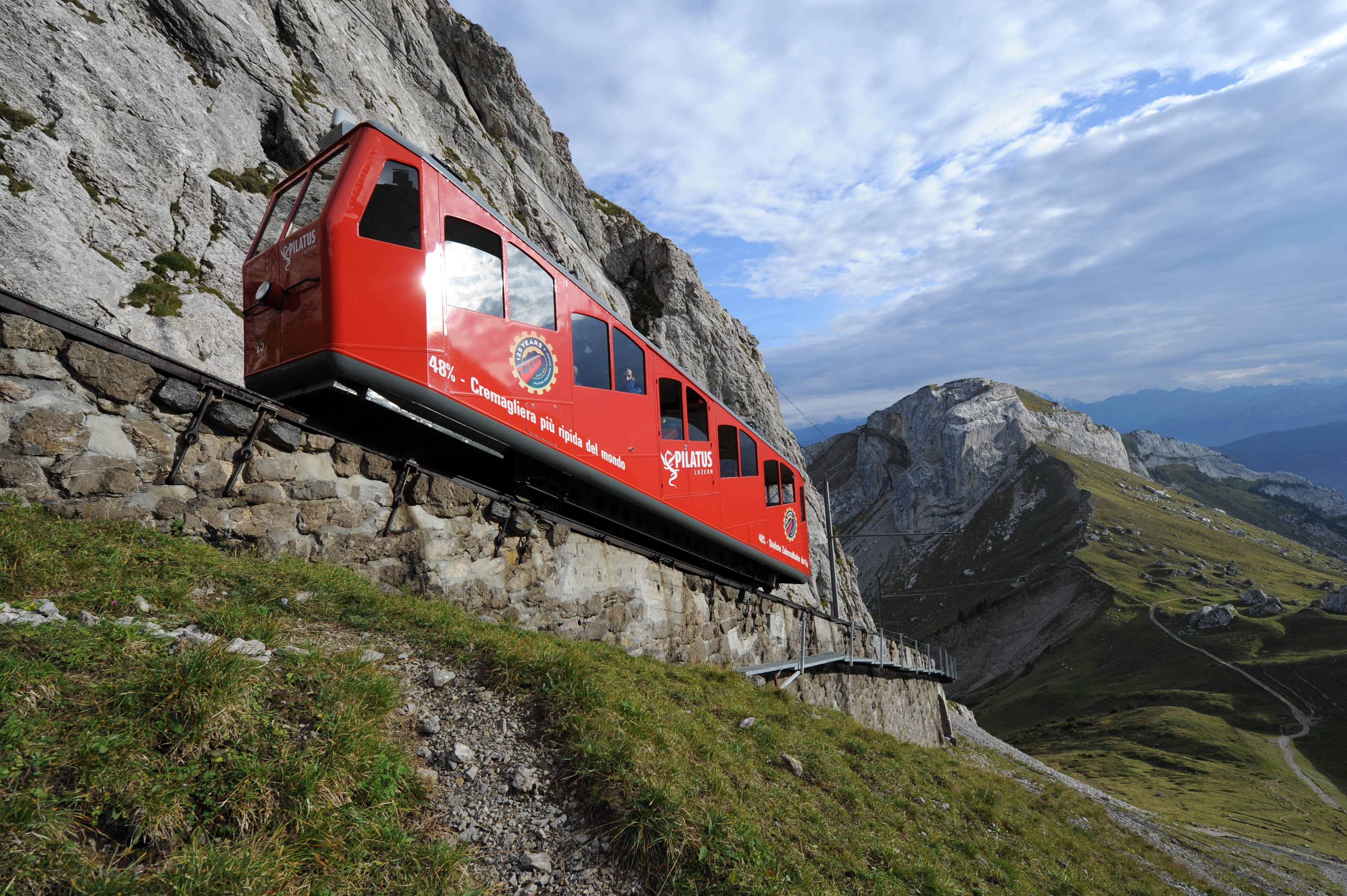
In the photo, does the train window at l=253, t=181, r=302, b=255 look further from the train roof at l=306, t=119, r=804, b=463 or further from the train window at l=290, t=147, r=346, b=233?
the train roof at l=306, t=119, r=804, b=463

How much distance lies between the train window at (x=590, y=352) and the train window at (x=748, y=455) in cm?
491

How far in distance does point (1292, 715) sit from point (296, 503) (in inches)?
3560

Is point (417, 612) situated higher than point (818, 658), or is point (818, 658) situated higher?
point (417, 612)

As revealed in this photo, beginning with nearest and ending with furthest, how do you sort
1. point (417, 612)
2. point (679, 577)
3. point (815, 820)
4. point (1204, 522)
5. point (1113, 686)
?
point (815, 820)
point (417, 612)
point (679, 577)
point (1113, 686)
point (1204, 522)

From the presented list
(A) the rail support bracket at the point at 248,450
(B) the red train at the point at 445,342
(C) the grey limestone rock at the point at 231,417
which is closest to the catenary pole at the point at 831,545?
(B) the red train at the point at 445,342

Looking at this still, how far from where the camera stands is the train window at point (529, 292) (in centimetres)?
826

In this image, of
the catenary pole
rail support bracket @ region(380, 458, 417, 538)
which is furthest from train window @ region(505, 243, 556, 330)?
the catenary pole

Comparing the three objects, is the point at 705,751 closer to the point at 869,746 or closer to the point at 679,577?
the point at 869,746

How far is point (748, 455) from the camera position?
14461 millimetres

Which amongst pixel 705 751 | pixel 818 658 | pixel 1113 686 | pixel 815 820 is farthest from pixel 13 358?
pixel 1113 686

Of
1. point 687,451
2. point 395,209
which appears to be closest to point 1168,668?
point 687,451

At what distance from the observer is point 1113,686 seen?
249ft

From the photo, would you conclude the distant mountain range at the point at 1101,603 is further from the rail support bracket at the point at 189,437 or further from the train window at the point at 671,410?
the rail support bracket at the point at 189,437

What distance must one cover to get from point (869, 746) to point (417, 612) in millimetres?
6599
